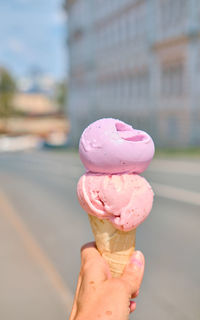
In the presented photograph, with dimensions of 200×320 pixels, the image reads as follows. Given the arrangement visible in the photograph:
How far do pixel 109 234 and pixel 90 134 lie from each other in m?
0.57

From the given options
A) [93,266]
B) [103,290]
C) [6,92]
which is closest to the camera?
[103,290]

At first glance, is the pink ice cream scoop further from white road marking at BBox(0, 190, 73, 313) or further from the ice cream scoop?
white road marking at BBox(0, 190, 73, 313)

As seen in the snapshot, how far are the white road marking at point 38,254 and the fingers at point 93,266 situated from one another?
364 cm

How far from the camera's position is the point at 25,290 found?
611 centimetres

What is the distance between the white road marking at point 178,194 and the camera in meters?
12.0

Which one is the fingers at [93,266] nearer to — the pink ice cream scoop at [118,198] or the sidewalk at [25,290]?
the pink ice cream scoop at [118,198]

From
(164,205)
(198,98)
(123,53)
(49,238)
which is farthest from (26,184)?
(123,53)

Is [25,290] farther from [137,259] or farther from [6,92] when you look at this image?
[6,92]

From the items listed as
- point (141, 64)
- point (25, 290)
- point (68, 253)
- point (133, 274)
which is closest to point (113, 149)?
point (133, 274)

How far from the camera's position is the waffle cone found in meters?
2.23

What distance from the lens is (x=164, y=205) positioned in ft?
37.9

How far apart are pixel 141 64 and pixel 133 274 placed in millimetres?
30104

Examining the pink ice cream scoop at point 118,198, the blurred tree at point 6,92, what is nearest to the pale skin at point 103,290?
the pink ice cream scoop at point 118,198

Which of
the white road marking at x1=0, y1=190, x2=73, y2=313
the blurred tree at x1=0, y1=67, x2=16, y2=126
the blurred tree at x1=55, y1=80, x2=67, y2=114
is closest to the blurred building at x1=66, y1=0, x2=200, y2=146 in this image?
the white road marking at x1=0, y1=190, x2=73, y2=313
